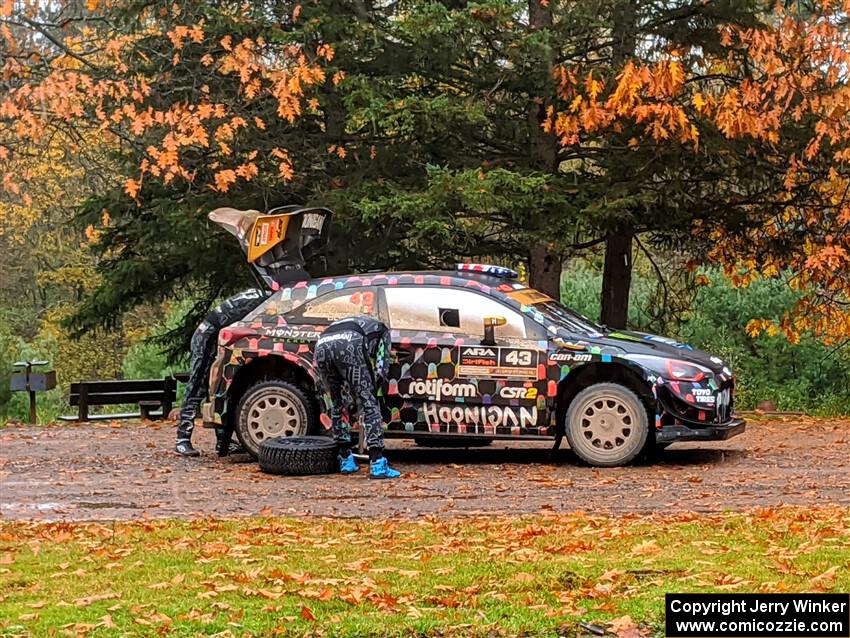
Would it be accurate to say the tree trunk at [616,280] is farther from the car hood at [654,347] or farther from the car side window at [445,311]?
the car side window at [445,311]

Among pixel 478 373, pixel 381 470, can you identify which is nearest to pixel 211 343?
pixel 381 470

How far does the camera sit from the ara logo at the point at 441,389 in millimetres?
12977

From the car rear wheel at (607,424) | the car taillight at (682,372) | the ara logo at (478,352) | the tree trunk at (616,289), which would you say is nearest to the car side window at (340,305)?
the ara logo at (478,352)

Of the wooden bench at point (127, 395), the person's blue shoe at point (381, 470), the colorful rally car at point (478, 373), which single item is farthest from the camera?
the wooden bench at point (127, 395)

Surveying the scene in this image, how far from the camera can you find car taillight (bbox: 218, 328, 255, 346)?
13.5 m

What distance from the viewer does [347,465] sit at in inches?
503

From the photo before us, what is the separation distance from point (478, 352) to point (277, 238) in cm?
278

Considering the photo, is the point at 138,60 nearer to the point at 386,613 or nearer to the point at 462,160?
the point at 462,160

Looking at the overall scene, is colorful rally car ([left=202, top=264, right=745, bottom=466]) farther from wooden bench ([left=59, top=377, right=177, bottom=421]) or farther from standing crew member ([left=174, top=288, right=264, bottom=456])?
wooden bench ([left=59, top=377, right=177, bottom=421])

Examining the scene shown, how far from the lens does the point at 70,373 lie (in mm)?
40281

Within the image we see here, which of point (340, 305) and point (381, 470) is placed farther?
point (340, 305)

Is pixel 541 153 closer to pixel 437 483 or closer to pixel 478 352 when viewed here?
pixel 478 352

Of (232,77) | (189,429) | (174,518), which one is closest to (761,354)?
(232,77)

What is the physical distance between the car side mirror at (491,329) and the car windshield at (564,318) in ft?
1.38
